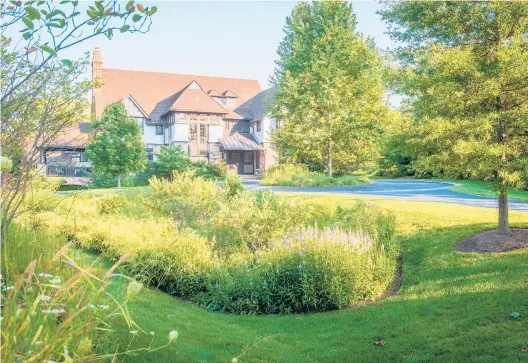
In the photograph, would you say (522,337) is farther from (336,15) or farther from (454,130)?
(336,15)

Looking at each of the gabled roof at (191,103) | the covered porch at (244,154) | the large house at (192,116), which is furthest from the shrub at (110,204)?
the covered porch at (244,154)

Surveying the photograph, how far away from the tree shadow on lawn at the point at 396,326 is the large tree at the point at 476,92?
1.55 metres

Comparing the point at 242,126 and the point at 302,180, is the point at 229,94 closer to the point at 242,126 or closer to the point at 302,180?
the point at 242,126

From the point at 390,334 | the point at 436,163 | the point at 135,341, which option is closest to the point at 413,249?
the point at 436,163

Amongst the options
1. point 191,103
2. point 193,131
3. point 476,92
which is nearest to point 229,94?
point 191,103

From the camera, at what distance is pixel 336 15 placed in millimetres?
23062

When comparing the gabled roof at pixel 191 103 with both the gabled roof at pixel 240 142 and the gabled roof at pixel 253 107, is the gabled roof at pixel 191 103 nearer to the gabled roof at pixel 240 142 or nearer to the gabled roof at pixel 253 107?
the gabled roof at pixel 240 142

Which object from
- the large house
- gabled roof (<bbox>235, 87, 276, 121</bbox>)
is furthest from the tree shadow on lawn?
gabled roof (<bbox>235, 87, 276, 121</bbox>)

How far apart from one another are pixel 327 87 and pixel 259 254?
16.5m

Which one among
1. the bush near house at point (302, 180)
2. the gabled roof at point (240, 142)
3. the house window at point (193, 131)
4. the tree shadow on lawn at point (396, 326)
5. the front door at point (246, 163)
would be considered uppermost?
the house window at point (193, 131)

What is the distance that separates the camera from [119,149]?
26.9m

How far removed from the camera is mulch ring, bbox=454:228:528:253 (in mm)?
7762

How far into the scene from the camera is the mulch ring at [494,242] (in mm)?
7762

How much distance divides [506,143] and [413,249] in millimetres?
2401
